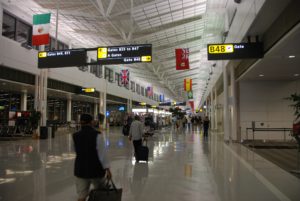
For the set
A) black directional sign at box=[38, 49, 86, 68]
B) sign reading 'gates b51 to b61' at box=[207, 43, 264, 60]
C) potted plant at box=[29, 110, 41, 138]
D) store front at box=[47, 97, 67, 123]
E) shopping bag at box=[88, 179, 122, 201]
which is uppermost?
black directional sign at box=[38, 49, 86, 68]

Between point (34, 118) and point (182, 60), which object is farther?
point (182, 60)

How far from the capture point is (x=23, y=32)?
21.2 m

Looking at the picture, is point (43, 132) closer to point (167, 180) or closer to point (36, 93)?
point (36, 93)

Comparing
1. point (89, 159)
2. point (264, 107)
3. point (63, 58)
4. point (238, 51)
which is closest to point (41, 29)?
point (63, 58)

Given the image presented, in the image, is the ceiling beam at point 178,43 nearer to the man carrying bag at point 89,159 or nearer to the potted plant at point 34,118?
the potted plant at point 34,118

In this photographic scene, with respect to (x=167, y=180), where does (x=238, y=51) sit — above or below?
above

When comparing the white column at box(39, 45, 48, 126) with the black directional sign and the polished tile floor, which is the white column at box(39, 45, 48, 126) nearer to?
the black directional sign

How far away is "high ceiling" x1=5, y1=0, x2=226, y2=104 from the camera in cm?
2061

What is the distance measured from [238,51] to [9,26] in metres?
15.6

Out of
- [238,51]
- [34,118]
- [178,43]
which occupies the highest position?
[178,43]

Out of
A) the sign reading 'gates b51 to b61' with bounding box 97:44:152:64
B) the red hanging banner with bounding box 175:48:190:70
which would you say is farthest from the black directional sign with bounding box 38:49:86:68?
the red hanging banner with bounding box 175:48:190:70

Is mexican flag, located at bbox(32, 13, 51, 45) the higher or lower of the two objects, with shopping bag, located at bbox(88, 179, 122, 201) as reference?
higher

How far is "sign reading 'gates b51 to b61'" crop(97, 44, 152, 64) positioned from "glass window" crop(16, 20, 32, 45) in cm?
913

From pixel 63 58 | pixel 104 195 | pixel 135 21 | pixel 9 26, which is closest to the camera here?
pixel 104 195
